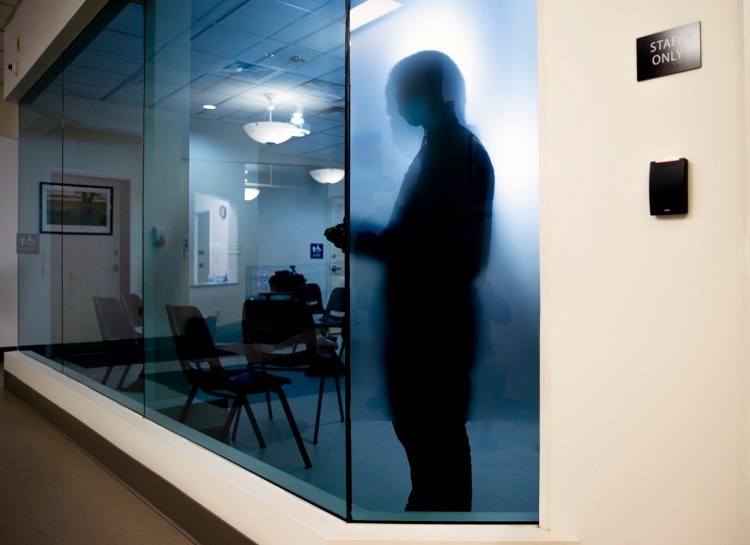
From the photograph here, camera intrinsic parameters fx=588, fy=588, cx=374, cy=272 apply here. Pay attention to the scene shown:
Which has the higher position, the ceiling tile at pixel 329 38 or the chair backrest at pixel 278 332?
the ceiling tile at pixel 329 38

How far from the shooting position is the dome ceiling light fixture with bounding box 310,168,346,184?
1856 millimetres

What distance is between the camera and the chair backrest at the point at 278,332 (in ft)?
6.55

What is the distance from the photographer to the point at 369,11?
1.84 meters

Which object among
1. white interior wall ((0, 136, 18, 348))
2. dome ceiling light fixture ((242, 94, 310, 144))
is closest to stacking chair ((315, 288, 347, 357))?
dome ceiling light fixture ((242, 94, 310, 144))

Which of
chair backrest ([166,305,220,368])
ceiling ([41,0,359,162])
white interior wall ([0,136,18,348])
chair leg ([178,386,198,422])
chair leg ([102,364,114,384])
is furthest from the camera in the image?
white interior wall ([0,136,18,348])

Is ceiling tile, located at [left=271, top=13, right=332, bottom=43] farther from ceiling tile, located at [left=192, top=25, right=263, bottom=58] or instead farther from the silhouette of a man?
the silhouette of a man

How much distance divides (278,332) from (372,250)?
512mm

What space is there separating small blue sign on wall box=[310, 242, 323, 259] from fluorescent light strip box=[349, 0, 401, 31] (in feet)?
2.27

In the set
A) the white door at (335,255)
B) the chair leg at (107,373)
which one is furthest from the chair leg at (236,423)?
the chair leg at (107,373)

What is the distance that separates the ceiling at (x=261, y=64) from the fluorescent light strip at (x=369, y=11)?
44 millimetres

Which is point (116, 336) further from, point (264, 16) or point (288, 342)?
point (264, 16)

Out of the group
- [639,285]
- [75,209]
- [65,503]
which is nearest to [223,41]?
[639,285]

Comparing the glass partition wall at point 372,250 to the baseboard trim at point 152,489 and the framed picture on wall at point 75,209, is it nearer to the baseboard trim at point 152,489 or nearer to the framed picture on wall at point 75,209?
the baseboard trim at point 152,489

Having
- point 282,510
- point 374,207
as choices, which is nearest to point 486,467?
point 282,510
